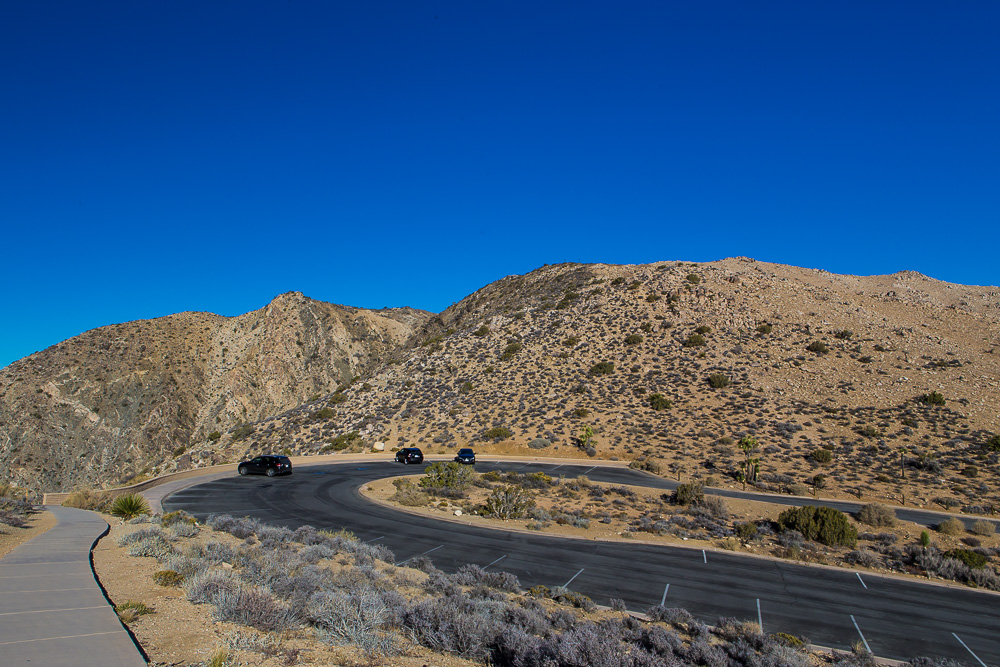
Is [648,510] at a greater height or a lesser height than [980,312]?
lesser

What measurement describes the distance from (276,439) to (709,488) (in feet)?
147

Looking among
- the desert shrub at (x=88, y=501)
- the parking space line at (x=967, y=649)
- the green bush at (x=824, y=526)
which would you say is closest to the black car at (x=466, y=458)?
the desert shrub at (x=88, y=501)

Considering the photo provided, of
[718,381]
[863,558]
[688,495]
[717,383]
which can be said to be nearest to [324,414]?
[717,383]

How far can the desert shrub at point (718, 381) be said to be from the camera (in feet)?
175

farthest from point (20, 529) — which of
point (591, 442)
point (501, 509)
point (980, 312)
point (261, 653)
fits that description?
point (980, 312)

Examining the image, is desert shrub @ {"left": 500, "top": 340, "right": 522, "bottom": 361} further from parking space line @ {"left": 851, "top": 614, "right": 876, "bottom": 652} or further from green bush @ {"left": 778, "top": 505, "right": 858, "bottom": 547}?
Answer: parking space line @ {"left": 851, "top": 614, "right": 876, "bottom": 652}

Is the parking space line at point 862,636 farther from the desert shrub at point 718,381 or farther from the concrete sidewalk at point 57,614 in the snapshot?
the desert shrub at point 718,381

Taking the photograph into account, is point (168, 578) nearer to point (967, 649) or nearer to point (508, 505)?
point (508, 505)

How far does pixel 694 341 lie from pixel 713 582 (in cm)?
4853

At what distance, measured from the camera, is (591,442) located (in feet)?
157

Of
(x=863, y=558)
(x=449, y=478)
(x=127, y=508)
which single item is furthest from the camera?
(x=449, y=478)

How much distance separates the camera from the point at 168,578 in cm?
996

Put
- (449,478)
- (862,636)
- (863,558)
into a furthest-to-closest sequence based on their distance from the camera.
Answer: (449,478) < (863,558) < (862,636)

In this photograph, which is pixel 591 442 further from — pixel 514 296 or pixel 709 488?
pixel 514 296
